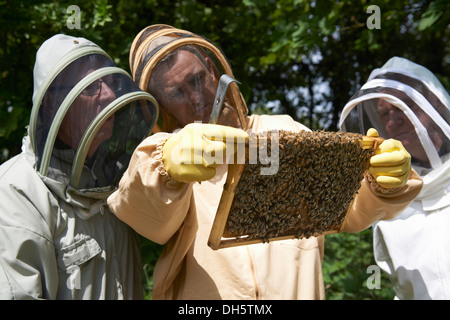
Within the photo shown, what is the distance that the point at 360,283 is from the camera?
3990mm

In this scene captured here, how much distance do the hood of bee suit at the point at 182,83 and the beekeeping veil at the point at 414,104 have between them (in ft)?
2.83

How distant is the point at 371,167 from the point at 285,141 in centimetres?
56

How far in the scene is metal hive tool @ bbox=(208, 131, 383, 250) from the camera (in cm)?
168

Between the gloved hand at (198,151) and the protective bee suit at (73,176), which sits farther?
the protective bee suit at (73,176)

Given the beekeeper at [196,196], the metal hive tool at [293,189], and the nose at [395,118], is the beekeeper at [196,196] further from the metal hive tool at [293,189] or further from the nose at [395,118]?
the nose at [395,118]

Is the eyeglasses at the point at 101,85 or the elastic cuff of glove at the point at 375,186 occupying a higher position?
the eyeglasses at the point at 101,85

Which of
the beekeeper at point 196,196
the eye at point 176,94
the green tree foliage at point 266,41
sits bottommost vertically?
the beekeeper at point 196,196

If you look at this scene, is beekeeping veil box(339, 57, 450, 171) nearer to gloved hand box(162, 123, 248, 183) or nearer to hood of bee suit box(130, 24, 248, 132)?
hood of bee suit box(130, 24, 248, 132)

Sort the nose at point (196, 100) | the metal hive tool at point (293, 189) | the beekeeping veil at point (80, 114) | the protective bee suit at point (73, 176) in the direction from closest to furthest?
the metal hive tool at point (293, 189)
the protective bee suit at point (73, 176)
the beekeeping veil at point (80, 114)
the nose at point (196, 100)

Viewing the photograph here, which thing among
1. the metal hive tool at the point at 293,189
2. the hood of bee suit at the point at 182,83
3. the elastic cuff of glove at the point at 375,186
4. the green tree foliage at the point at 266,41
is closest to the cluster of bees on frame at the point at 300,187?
the metal hive tool at the point at 293,189

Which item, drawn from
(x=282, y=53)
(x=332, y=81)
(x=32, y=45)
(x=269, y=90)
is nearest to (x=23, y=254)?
(x=32, y=45)

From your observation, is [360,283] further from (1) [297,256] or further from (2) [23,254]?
(2) [23,254]

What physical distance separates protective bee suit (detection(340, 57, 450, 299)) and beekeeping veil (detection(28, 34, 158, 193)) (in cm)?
141

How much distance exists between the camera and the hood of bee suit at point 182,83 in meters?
2.24
